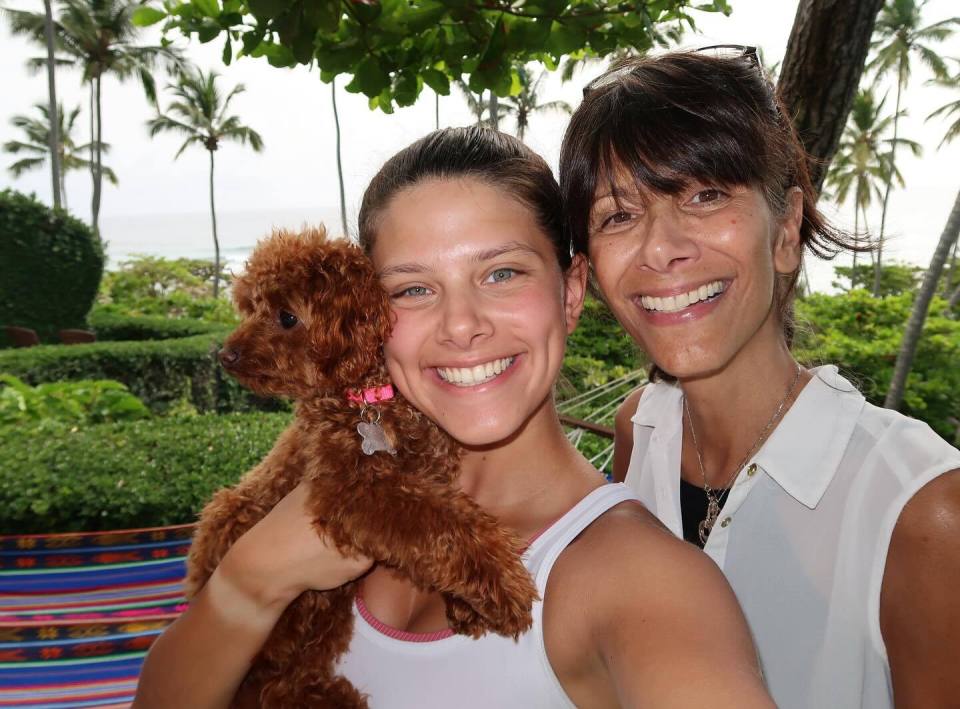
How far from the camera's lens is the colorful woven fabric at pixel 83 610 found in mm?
3670

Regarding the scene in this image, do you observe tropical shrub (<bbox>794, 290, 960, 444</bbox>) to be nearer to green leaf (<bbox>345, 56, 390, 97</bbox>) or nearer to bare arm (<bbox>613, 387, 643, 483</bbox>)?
bare arm (<bbox>613, 387, 643, 483</bbox>)

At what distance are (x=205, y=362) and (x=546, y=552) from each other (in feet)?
38.6

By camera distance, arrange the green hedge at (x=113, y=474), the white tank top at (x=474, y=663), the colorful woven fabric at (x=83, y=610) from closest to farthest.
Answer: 1. the white tank top at (x=474, y=663)
2. the colorful woven fabric at (x=83, y=610)
3. the green hedge at (x=113, y=474)

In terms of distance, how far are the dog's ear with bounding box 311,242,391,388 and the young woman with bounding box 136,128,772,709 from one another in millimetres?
66

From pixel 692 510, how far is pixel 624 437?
87cm

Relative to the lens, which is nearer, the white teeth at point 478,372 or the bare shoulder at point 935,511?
the bare shoulder at point 935,511

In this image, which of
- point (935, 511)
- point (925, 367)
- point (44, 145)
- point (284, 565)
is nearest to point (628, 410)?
point (935, 511)

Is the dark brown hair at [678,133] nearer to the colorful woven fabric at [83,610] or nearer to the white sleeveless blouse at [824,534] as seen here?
the white sleeveless blouse at [824,534]

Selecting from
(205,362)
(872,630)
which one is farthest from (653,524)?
(205,362)

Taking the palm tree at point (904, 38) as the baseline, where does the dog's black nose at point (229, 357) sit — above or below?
below

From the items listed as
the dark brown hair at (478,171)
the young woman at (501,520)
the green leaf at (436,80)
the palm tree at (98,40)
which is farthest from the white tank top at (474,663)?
the palm tree at (98,40)

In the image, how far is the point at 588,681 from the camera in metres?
1.58

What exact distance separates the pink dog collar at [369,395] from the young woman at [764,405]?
0.82 metres

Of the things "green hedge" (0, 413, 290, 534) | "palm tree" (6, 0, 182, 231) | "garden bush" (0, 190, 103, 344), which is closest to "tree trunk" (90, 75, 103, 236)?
"palm tree" (6, 0, 182, 231)
